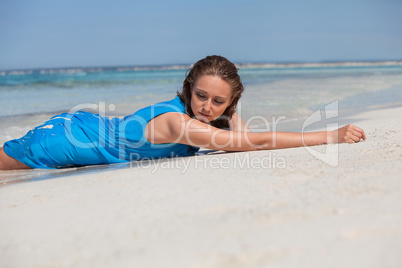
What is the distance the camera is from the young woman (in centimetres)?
277

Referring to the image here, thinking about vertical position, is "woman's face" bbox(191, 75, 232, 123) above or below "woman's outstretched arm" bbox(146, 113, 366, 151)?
above

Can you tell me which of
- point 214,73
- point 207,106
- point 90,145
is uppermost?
point 214,73

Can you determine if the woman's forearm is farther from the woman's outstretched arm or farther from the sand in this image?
the sand

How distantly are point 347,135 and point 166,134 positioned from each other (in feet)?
4.25

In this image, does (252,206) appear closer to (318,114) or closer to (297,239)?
(297,239)

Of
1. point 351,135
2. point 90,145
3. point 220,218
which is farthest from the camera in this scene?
point 90,145

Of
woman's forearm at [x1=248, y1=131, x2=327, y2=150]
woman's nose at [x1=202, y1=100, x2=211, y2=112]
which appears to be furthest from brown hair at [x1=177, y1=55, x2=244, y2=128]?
woman's forearm at [x1=248, y1=131, x2=327, y2=150]

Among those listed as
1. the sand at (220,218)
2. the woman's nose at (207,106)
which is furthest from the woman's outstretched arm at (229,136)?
the sand at (220,218)

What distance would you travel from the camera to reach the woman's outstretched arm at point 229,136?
2703mm

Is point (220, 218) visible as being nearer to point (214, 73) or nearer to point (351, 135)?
point (214, 73)

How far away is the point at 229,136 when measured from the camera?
9.06 ft

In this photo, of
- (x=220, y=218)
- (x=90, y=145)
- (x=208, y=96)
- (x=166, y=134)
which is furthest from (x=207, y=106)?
(x=220, y=218)

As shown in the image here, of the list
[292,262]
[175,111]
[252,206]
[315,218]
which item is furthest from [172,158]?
[292,262]

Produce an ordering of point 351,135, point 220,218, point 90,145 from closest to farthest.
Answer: point 220,218 < point 351,135 < point 90,145
